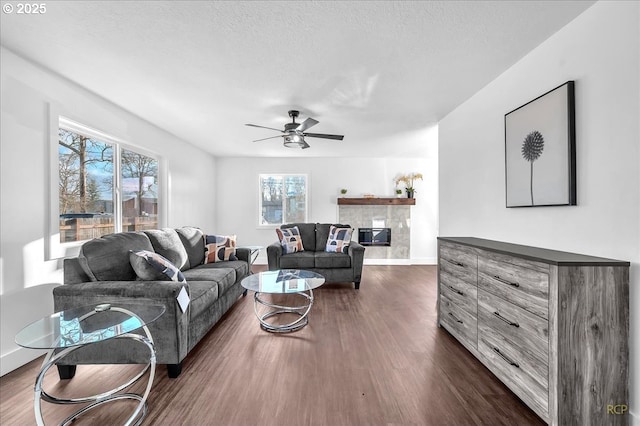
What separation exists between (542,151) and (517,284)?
1.03m

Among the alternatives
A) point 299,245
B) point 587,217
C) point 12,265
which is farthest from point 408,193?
point 12,265

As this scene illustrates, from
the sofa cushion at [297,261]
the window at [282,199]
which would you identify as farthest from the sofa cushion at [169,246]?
the window at [282,199]

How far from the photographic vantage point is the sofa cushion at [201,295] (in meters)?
2.27

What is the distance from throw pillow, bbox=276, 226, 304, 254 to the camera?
4.65 metres

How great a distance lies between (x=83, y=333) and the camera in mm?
1398

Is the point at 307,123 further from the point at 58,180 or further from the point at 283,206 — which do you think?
the point at 283,206

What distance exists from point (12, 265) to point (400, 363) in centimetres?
318

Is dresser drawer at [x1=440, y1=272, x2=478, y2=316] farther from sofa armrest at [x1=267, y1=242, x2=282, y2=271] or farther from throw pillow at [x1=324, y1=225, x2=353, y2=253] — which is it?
sofa armrest at [x1=267, y1=242, x2=282, y2=271]

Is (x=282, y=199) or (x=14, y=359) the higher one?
(x=282, y=199)

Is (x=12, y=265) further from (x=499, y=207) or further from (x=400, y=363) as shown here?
(x=499, y=207)

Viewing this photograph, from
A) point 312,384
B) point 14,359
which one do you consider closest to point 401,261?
point 312,384

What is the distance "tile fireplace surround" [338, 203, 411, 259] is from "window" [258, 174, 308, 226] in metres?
1.04

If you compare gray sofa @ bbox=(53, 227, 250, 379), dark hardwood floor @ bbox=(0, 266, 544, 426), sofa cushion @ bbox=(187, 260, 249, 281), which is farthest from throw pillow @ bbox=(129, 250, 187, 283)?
sofa cushion @ bbox=(187, 260, 249, 281)

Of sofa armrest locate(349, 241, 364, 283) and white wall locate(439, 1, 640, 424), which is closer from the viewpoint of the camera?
white wall locate(439, 1, 640, 424)
